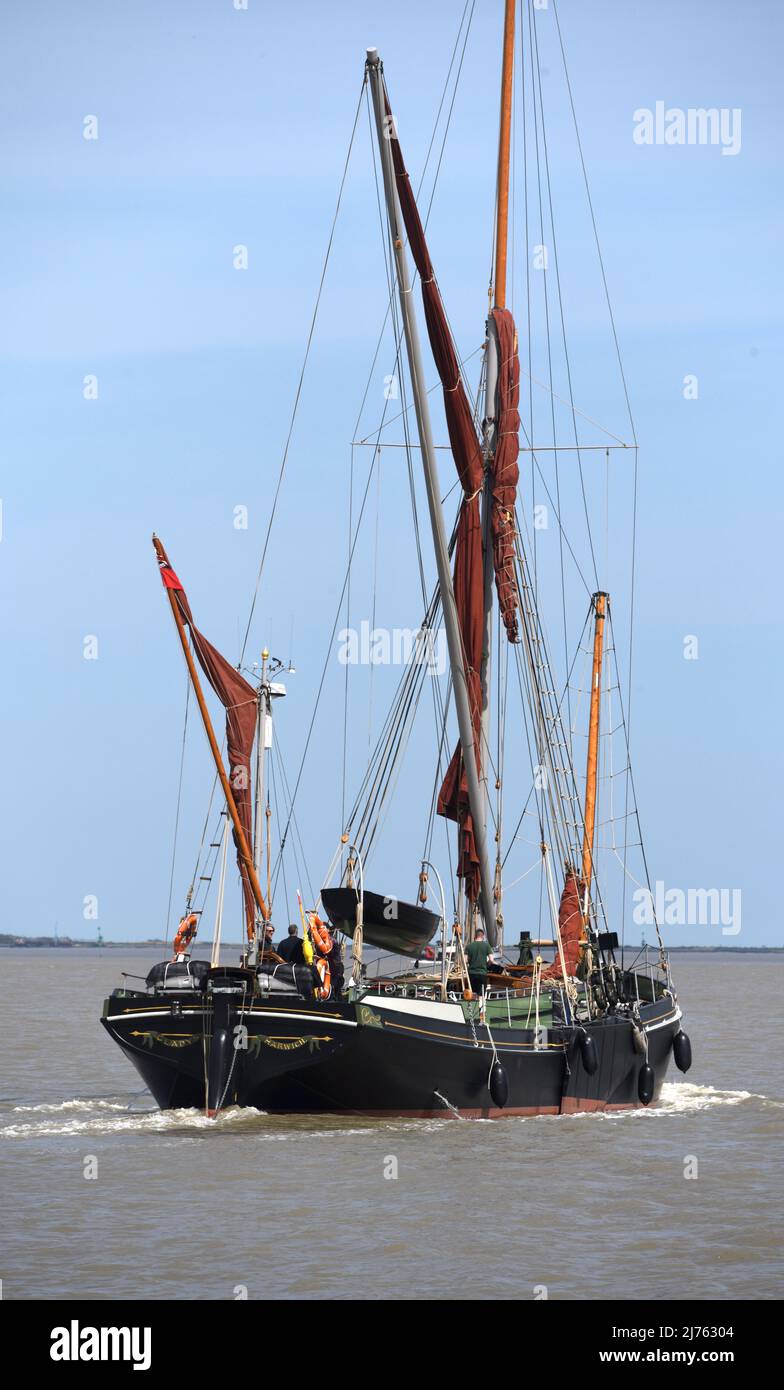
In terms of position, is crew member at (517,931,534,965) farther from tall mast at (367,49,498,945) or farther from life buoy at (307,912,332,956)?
life buoy at (307,912,332,956)

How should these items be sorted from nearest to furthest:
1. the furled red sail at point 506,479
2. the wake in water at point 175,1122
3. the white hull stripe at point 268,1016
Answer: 1. the white hull stripe at point 268,1016
2. the wake in water at point 175,1122
3. the furled red sail at point 506,479

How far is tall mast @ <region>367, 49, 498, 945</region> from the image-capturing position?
99.1 ft

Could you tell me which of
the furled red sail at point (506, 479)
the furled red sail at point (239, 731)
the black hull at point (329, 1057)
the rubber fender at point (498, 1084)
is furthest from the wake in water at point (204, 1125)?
the furled red sail at point (506, 479)

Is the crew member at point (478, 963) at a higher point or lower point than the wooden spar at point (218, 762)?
lower

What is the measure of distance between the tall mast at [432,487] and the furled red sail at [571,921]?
3234 millimetres

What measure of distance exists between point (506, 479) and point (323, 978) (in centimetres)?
1217

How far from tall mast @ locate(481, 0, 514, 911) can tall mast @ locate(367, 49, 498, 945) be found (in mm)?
932

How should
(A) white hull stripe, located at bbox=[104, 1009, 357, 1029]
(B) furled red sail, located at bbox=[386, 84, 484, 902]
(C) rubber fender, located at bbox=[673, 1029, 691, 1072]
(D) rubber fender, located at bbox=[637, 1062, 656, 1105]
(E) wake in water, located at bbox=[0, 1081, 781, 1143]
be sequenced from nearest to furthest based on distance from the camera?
(A) white hull stripe, located at bbox=[104, 1009, 357, 1029] < (E) wake in water, located at bbox=[0, 1081, 781, 1143] < (D) rubber fender, located at bbox=[637, 1062, 656, 1105] < (B) furled red sail, located at bbox=[386, 84, 484, 902] < (C) rubber fender, located at bbox=[673, 1029, 691, 1072]

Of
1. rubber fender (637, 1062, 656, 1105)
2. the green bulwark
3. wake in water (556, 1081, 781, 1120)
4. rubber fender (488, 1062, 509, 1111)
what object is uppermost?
the green bulwark

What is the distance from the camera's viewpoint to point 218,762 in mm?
35562

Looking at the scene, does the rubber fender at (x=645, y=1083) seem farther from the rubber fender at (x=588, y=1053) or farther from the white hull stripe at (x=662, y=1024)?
the rubber fender at (x=588, y=1053)

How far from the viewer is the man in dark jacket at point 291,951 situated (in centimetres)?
2811

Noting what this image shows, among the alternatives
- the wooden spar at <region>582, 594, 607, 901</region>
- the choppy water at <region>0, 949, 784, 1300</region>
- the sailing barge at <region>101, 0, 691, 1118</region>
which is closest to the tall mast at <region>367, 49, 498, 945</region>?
the sailing barge at <region>101, 0, 691, 1118</region>
